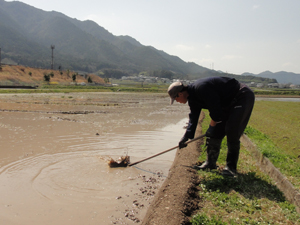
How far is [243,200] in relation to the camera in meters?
3.63

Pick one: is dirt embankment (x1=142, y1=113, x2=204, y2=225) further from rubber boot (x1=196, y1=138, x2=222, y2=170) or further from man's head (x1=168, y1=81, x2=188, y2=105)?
man's head (x1=168, y1=81, x2=188, y2=105)

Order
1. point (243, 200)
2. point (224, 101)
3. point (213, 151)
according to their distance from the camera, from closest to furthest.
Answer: point (243, 200)
point (224, 101)
point (213, 151)

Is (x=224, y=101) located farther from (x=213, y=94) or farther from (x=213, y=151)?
(x=213, y=151)

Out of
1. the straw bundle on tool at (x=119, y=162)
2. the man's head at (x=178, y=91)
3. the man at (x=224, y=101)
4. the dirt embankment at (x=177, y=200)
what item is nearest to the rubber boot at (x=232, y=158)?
the man at (x=224, y=101)

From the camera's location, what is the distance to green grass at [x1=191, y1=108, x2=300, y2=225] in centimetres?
314

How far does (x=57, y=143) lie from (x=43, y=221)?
15.4 ft

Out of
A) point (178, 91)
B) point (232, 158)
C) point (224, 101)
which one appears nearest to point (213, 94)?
point (224, 101)

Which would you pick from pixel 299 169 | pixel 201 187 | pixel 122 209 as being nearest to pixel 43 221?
pixel 122 209

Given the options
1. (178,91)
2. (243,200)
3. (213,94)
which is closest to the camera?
(243,200)

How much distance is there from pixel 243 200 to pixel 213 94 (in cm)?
157

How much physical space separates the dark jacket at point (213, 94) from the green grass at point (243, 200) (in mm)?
1029

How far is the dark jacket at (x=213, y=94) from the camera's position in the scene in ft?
13.6

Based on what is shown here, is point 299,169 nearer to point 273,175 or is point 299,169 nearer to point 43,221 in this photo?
point 273,175

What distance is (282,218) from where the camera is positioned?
3152 millimetres
